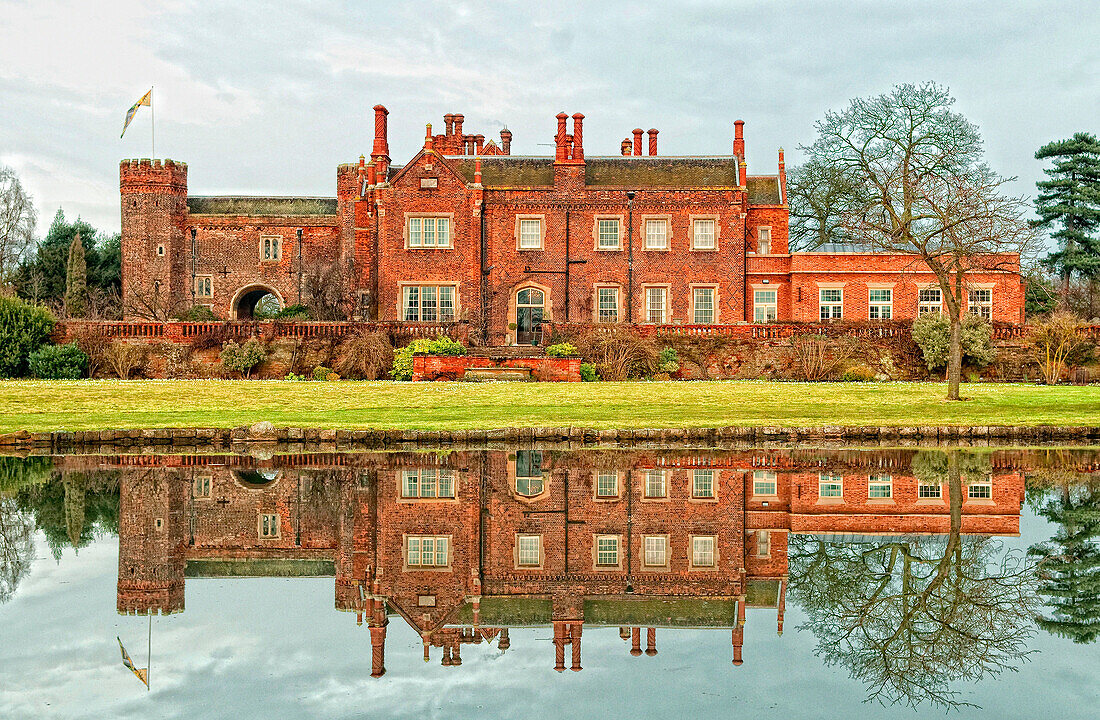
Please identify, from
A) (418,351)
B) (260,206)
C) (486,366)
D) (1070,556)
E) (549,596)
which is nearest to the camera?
(549,596)

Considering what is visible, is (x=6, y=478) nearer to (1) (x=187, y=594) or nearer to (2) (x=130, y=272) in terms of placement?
(1) (x=187, y=594)

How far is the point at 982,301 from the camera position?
1639 inches

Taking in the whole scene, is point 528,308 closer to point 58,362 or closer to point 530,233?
point 530,233

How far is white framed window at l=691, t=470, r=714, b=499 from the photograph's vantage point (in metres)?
13.0

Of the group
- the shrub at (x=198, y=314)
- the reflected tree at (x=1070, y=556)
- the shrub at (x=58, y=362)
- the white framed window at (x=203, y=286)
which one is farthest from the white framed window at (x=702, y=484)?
the white framed window at (x=203, y=286)

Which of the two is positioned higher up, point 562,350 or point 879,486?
point 562,350

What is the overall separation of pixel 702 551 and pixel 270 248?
44.1 m

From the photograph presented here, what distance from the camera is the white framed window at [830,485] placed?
13078 mm

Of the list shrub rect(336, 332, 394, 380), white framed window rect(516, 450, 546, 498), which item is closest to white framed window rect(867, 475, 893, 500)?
white framed window rect(516, 450, 546, 498)

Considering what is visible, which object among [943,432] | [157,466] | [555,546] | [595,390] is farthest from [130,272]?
[555,546]

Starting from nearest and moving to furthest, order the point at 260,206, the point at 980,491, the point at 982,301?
1. the point at 980,491
2. the point at 982,301
3. the point at 260,206

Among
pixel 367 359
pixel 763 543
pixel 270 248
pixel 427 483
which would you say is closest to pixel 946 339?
pixel 367 359

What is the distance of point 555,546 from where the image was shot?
9906 millimetres

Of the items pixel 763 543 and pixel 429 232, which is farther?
pixel 429 232
